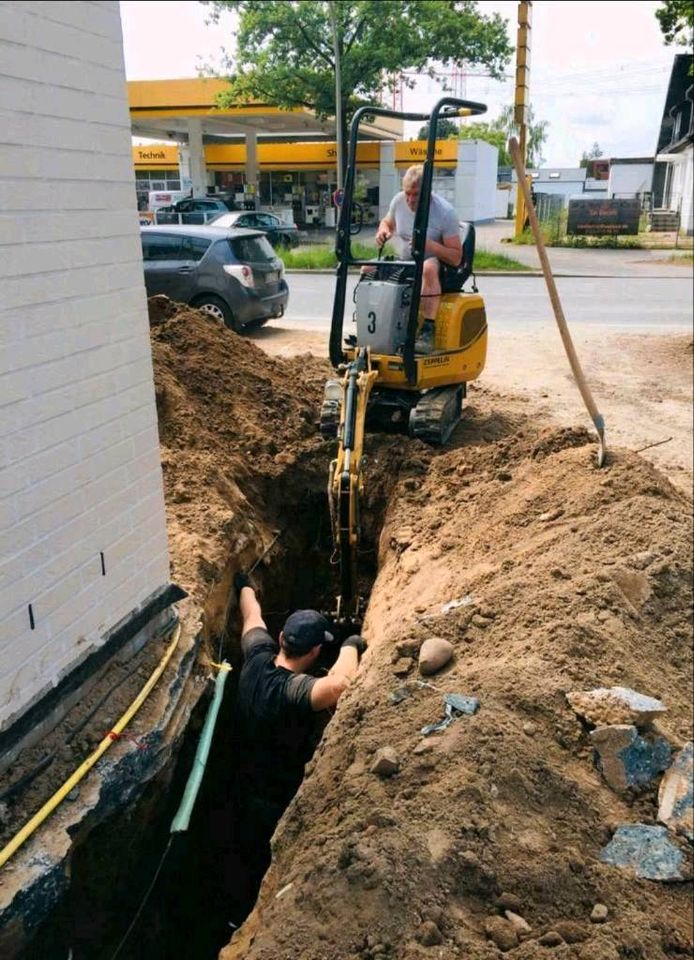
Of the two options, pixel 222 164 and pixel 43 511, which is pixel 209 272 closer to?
pixel 43 511

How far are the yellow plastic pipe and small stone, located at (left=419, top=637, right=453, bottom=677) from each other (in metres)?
1.29

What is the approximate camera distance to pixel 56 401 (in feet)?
11.4

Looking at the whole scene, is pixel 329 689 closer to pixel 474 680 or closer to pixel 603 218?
pixel 474 680

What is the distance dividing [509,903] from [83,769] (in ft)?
5.94

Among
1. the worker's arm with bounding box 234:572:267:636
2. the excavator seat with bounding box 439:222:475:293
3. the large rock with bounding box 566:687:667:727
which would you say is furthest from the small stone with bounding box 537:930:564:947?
the excavator seat with bounding box 439:222:475:293

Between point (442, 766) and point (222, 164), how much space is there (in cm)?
3767

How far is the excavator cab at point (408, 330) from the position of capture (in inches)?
272

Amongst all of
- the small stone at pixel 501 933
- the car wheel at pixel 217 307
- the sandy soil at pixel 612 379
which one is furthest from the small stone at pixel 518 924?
the car wheel at pixel 217 307

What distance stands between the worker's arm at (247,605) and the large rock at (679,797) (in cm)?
266

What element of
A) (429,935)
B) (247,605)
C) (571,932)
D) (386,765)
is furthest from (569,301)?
(429,935)

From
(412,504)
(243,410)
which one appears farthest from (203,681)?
(243,410)

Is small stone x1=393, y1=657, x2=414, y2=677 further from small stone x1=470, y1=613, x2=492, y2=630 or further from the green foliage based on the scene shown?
the green foliage

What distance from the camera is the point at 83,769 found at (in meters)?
3.65

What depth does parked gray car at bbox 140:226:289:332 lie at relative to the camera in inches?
509
